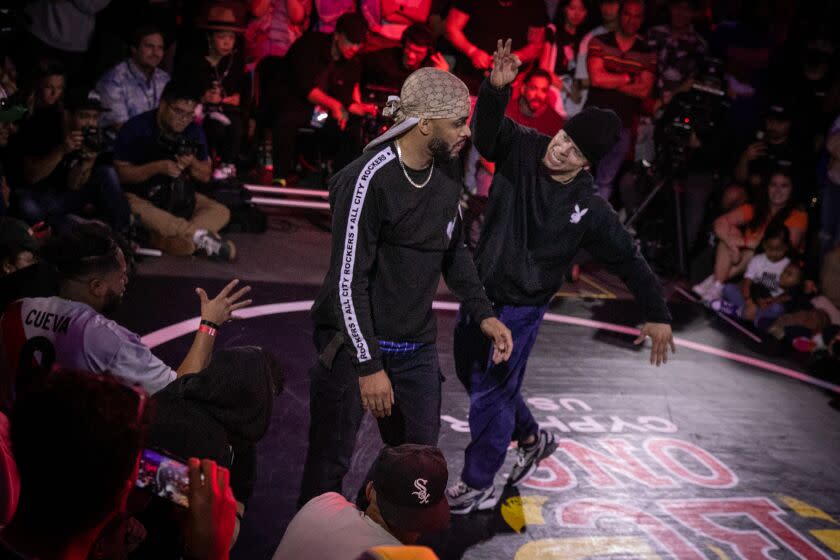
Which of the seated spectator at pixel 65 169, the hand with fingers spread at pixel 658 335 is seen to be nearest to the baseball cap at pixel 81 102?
the seated spectator at pixel 65 169

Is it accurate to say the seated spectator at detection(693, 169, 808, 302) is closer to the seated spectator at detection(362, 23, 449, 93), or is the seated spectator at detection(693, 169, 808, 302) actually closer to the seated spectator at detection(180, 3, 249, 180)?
the seated spectator at detection(362, 23, 449, 93)

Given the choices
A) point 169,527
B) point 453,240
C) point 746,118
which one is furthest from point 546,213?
point 746,118

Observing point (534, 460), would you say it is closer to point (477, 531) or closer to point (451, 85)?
point (477, 531)

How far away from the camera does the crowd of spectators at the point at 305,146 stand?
105 inches

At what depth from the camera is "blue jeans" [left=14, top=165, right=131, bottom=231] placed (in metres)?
6.42

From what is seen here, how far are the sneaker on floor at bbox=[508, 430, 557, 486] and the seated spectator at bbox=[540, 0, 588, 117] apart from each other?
224 inches

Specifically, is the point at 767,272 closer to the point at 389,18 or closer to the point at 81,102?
the point at 389,18

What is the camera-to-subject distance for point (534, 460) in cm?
439

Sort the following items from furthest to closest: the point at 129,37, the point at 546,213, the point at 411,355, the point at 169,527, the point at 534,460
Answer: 1. the point at 129,37
2. the point at 534,460
3. the point at 546,213
4. the point at 411,355
5. the point at 169,527

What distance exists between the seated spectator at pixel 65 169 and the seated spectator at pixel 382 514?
15.5ft

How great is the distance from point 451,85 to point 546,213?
35.6 inches

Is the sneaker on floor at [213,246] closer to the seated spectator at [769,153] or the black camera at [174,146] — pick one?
the black camera at [174,146]

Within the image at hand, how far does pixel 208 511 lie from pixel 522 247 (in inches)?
84.7

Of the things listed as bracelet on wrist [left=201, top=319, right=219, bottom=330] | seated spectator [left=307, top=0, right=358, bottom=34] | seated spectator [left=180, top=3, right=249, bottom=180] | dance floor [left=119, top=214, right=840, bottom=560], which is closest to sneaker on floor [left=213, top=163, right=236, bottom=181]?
seated spectator [left=180, top=3, right=249, bottom=180]
